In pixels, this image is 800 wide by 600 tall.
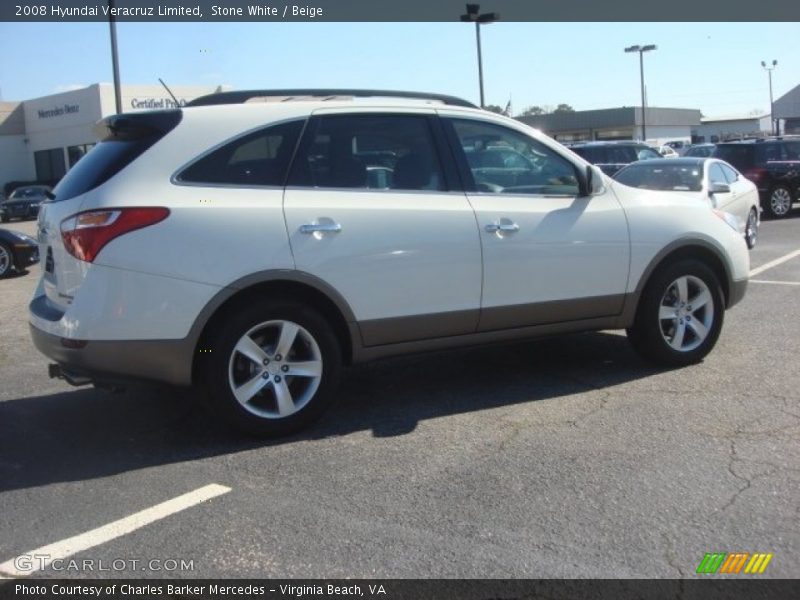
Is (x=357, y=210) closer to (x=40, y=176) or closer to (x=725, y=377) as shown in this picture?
(x=725, y=377)

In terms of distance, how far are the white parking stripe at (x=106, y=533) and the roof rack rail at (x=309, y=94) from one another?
228 cm

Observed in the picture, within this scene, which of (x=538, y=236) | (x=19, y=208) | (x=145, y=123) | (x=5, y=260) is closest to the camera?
(x=145, y=123)

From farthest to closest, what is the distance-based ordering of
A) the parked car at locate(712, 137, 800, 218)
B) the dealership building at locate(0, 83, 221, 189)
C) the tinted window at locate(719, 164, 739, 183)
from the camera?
1. the dealership building at locate(0, 83, 221, 189)
2. the parked car at locate(712, 137, 800, 218)
3. the tinted window at locate(719, 164, 739, 183)

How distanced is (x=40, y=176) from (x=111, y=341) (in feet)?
173

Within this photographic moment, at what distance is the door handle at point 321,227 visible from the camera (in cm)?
459

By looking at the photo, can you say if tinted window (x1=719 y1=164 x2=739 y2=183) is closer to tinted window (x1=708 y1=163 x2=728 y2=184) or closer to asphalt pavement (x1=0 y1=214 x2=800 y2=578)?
tinted window (x1=708 y1=163 x2=728 y2=184)

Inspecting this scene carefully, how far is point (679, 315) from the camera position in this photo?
596cm

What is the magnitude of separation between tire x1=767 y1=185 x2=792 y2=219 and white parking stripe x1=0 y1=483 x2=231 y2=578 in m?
17.5

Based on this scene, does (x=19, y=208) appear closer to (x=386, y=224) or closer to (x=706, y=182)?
(x=706, y=182)

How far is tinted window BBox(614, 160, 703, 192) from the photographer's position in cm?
1185

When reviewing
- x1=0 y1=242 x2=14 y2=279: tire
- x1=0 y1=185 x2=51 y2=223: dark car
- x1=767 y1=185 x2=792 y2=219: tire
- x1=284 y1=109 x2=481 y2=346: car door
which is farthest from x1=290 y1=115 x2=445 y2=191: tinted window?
x1=0 y1=185 x2=51 y2=223: dark car

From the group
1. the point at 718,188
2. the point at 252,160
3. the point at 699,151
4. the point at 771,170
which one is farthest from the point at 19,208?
the point at 252,160

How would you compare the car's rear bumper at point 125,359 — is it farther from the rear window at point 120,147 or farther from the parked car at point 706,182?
the parked car at point 706,182

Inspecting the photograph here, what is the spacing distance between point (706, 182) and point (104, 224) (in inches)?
384
